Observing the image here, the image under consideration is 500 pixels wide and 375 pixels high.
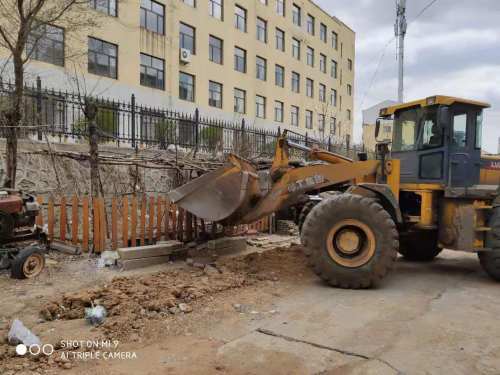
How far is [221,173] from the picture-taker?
717cm

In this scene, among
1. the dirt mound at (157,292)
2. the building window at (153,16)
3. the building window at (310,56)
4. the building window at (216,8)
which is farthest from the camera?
the building window at (310,56)

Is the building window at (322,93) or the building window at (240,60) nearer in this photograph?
the building window at (240,60)

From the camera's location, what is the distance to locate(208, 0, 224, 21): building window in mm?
31297

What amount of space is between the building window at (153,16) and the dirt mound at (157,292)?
2244 cm

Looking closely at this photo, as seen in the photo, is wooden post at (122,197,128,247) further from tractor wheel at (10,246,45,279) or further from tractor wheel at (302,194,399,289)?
tractor wheel at (302,194,399,289)

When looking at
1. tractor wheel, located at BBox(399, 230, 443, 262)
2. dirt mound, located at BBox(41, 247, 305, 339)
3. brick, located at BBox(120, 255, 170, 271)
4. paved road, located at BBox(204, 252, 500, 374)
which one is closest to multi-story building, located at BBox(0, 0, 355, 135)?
brick, located at BBox(120, 255, 170, 271)

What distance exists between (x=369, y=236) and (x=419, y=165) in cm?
184

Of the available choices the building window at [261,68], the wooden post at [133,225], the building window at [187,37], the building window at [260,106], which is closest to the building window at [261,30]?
the building window at [261,68]

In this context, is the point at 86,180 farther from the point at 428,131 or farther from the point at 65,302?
the point at 428,131

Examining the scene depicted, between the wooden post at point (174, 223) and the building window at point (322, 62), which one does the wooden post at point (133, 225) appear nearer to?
the wooden post at point (174, 223)

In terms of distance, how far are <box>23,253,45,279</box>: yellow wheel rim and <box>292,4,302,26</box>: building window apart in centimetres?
4005

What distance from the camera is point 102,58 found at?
23625 mm

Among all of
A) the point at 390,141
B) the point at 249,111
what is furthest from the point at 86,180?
the point at 249,111

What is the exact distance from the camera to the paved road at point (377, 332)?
386cm
